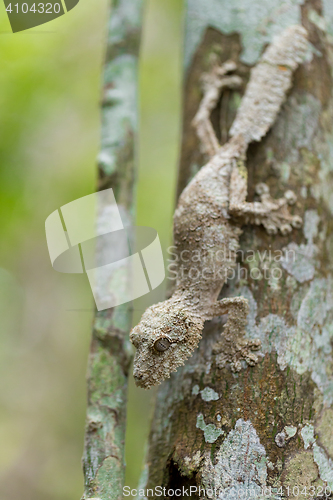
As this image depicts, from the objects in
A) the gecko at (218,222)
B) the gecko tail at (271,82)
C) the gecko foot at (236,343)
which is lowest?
the gecko foot at (236,343)

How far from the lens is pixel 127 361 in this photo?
3.76 m

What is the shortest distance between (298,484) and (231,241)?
213cm

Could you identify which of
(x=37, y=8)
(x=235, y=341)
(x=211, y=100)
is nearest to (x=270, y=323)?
(x=235, y=341)

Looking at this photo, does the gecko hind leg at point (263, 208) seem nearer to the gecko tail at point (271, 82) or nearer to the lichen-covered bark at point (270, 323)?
the lichen-covered bark at point (270, 323)

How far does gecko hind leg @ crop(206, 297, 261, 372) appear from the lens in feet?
10.8

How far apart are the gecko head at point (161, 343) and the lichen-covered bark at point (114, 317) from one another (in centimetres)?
39

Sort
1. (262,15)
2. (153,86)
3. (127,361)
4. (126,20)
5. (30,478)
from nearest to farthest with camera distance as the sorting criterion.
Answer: (127,361), (262,15), (126,20), (153,86), (30,478)

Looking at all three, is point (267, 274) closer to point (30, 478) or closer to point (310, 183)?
point (310, 183)

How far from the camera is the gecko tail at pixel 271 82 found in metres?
4.23

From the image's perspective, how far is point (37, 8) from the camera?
4.64 metres

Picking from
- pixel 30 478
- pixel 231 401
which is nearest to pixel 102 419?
pixel 231 401

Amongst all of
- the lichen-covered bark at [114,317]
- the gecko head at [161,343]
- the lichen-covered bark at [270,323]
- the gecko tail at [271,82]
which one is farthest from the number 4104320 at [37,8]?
the gecko head at [161,343]

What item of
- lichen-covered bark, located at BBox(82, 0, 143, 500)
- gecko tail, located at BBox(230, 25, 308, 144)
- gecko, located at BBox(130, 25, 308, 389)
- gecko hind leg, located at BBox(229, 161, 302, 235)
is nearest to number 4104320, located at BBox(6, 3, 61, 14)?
lichen-covered bark, located at BBox(82, 0, 143, 500)

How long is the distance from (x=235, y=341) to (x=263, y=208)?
136 centimetres
